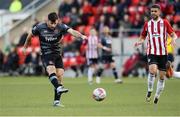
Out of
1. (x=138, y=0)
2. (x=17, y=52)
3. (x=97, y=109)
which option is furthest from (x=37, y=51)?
(x=97, y=109)

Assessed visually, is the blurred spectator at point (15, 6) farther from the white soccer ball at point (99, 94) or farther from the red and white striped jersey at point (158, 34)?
the white soccer ball at point (99, 94)

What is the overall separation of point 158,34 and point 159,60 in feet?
2.06

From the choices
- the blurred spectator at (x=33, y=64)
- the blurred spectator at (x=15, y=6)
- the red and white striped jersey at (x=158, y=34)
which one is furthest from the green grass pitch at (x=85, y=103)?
the blurred spectator at (x=15, y=6)

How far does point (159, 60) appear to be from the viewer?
1783cm

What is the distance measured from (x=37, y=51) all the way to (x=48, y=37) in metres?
19.4

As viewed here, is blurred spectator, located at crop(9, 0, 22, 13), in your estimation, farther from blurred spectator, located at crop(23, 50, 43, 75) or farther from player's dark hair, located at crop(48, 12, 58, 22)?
player's dark hair, located at crop(48, 12, 58, 22)

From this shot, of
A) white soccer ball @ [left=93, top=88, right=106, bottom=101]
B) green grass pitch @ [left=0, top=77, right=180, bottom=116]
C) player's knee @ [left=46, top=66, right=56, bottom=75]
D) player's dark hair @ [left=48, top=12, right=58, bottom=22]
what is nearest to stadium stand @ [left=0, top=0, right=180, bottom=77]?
green grass pitch @ [left=0, top=77, right=180, bottom=116]

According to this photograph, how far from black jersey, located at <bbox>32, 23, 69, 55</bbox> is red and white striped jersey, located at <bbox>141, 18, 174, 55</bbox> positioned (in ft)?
6.92

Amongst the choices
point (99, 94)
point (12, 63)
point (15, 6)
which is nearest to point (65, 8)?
point (15, 6)

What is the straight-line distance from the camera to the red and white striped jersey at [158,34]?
17.7 m

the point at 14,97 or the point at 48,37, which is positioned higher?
the point at 48,37

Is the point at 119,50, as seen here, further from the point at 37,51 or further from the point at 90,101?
the point at 90,101

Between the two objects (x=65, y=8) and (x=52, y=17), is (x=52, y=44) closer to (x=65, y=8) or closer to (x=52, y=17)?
(x=52, y=17)

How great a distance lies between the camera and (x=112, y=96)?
2055cm
